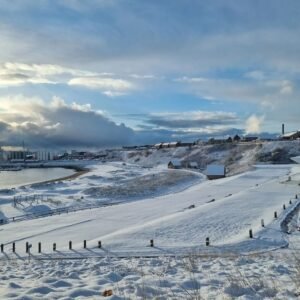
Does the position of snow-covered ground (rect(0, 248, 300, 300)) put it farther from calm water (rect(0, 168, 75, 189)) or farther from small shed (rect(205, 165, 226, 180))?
calm water (rect(0, 168, 75, 189))

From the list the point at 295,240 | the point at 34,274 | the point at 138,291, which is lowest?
the point at 295,240

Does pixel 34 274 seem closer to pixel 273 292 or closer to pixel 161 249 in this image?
pixel 273 292

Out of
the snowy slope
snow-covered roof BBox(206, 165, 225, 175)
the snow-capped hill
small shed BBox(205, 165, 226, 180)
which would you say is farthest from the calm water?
the snowy slope

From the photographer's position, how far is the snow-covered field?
8.93 meters

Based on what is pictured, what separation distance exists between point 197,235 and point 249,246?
508 cm

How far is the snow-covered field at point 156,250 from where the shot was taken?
29.3ft

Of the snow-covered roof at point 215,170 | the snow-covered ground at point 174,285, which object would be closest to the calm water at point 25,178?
the snow-covered roof at point 215,170

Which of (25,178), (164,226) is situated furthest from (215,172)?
(164,226)

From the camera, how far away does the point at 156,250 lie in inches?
899

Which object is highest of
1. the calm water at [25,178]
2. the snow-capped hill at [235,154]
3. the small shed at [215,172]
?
the snow-capped hill at [235,154]

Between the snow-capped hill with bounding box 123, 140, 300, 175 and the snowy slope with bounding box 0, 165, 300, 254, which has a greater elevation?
the snow-capped hill with bounding box 123, 140, 300, 175

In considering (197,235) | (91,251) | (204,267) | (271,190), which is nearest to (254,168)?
(271,190)

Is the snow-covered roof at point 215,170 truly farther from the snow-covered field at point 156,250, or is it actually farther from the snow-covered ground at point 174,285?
the snow-covered ground at point 174,285

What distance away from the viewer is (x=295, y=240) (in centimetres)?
2400
